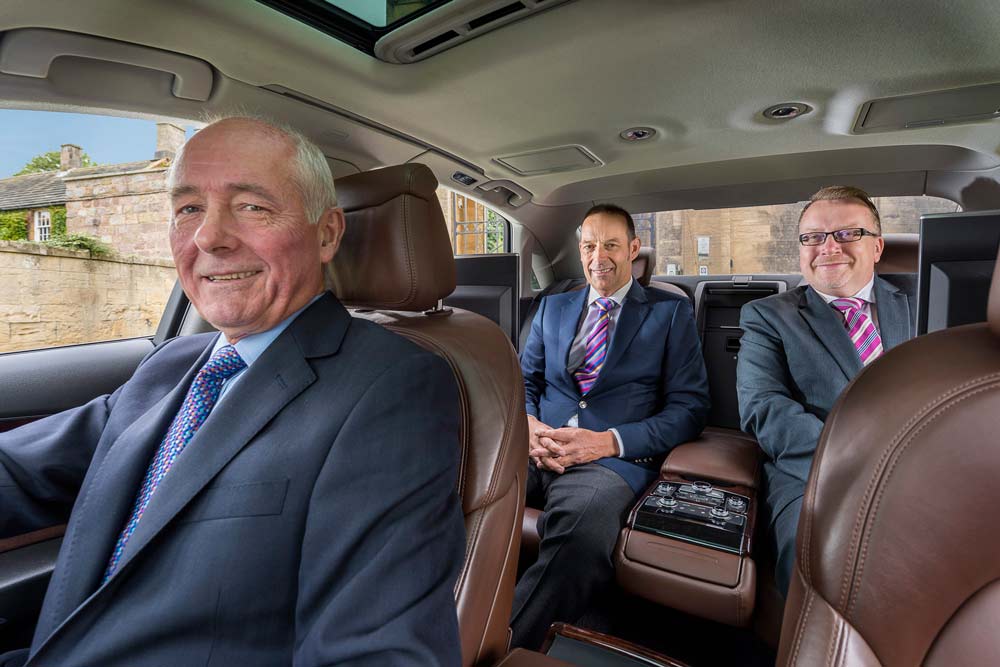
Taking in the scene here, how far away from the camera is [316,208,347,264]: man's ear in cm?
110

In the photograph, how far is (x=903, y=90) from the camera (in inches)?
78.5

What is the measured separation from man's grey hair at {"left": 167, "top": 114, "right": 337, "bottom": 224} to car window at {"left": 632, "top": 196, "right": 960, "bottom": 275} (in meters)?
2.27

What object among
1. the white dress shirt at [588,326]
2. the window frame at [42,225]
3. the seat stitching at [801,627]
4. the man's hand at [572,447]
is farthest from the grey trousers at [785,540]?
the window frame at [42,225]

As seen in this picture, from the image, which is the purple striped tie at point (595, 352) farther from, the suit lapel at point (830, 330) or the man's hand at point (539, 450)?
the suit lapel at point (830, 330)

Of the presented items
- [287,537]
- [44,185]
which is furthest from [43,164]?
[287,537]

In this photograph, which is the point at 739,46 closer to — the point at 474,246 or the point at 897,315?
the point at 897,315

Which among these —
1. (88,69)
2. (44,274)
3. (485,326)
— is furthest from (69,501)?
(44,274)

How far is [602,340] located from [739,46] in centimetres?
123

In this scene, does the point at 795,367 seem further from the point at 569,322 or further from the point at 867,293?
the point at 569,322

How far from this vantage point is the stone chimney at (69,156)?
170 centimetres

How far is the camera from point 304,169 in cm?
105

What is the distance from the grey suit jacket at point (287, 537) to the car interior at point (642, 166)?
0.74 feet

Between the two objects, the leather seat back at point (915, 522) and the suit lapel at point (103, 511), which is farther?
the suit lapel at point (103, 511)

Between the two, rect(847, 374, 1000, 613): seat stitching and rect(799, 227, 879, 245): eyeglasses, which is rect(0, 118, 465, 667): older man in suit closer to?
rect(847, 374, 1000, 613): seat stitching
